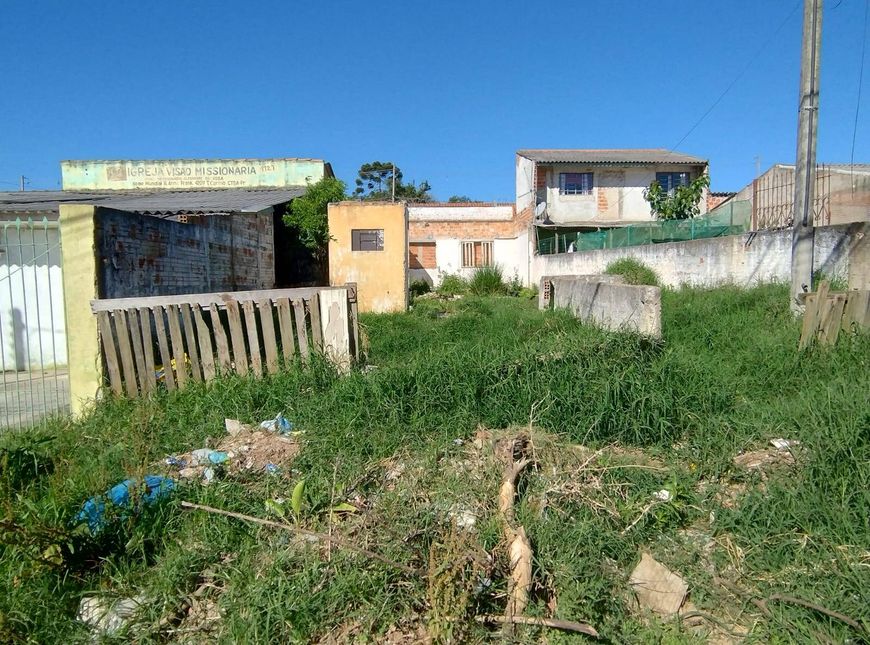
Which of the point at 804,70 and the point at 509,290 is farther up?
the point at 804,70

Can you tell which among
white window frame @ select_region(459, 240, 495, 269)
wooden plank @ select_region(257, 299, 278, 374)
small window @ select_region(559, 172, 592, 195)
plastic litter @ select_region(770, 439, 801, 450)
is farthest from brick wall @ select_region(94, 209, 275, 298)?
small window @ select_region(559, 172, 592, 195)

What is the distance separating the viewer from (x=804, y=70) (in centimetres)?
762

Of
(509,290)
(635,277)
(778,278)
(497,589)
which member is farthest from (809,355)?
(509,290)

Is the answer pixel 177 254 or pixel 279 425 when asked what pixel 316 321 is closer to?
pixel 279 425

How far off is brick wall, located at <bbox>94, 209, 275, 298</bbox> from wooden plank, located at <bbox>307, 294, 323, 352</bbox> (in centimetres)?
197

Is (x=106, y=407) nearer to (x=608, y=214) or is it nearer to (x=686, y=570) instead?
(x=686, y=570)

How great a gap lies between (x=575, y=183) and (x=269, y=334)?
2047 cm

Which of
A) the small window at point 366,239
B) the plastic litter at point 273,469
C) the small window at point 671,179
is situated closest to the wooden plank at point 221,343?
the plastic litter at point 273,469

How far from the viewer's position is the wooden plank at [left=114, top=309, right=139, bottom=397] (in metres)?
4.87

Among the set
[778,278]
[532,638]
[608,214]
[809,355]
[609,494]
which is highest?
[608,214]

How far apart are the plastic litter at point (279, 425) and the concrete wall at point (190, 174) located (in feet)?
48.8

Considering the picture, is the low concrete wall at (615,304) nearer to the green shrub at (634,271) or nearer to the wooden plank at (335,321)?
the wooden plank at (335,321)

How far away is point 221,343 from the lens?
5.10 metres

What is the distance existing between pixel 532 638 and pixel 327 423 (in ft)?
7.00
